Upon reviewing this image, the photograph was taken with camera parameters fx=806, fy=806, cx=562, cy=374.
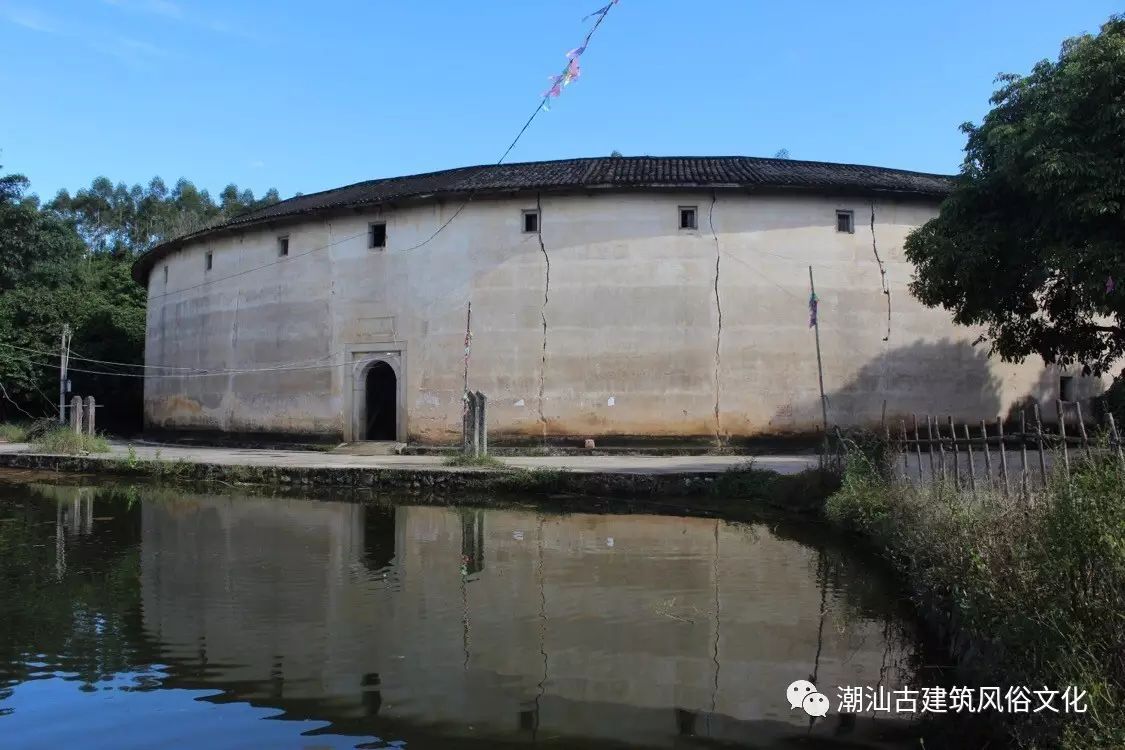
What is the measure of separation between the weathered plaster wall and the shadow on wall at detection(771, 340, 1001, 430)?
0.13ft

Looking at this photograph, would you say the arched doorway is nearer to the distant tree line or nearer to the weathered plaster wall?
the weathered plaster wall

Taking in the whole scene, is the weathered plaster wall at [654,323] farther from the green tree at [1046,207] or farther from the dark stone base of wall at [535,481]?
the green tree at [1046,207]

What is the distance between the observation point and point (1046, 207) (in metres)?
9.98

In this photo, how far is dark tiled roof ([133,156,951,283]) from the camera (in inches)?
690

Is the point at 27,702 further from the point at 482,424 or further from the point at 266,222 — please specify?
the point at 266,222

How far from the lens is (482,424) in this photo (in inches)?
591

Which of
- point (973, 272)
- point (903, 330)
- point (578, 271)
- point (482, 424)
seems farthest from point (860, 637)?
point (903, 330)

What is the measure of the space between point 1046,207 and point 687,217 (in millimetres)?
8632

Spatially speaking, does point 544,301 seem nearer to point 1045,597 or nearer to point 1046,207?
point 1046,207

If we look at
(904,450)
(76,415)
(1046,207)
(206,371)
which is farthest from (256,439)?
(1046,207)

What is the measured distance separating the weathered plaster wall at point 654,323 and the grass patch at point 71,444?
471 cm

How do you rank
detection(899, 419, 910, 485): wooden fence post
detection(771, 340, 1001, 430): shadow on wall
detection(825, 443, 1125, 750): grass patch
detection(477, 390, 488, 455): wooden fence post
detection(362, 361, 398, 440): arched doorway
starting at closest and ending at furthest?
1. detection(825, 443, 1125, 750): grass patch
2. detection(899, 419, 910, 485): wooden fence post
3. detection(477, 390, 488, 455): wooden fence post
4. detection(771, 340, 1001, 430): shadow on wall
5. detection(362, 361, 398, 440): arched doorway

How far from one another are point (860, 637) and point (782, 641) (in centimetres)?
53

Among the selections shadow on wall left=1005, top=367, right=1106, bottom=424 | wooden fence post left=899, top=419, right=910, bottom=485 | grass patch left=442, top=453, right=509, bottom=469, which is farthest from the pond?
shadow on wall left=1005, top=367, right=1106, bottom=424
